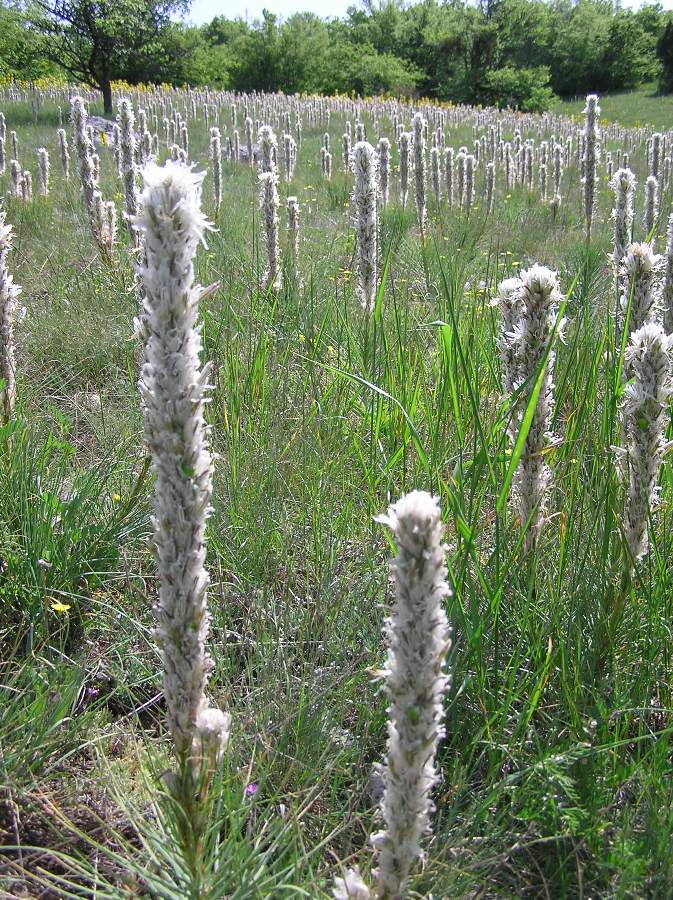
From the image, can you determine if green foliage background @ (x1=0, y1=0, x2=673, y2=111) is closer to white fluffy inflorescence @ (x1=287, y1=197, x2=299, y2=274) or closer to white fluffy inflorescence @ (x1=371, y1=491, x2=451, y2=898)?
white fluffy inflorescence @ (x1=287, y1=197, x2=299, y2=274)

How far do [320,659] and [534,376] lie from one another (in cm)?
111

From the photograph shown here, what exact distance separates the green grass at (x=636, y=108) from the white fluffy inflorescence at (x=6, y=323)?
34.8 meters

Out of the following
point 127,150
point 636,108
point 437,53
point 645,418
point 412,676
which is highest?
point 437,53

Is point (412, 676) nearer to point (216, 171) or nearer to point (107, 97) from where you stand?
point (216, 171)

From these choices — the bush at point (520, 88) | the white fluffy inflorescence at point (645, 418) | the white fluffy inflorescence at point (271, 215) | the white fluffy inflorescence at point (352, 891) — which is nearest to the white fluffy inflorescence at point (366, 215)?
the white fluffy inflorescence at point (271, 215)

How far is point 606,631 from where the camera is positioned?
1906 millimetres

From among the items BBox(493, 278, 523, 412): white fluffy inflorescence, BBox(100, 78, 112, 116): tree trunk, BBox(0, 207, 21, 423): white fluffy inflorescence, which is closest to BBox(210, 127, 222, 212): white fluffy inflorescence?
BBox(0, 207, 21, 423): white fluffy inflorescence

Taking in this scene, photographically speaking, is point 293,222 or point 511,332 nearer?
point 511,332

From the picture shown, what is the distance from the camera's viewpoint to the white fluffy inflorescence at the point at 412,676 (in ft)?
3.32

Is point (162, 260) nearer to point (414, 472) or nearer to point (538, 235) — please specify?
point (414, 472)

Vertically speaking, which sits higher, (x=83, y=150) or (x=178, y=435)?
(x=83, y=150)

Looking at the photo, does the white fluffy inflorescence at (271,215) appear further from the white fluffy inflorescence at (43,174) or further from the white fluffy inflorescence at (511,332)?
the white fluffy inflorescence at (43,174)

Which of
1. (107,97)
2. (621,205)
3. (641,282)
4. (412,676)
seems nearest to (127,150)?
(621,205)

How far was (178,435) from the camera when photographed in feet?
3.68
